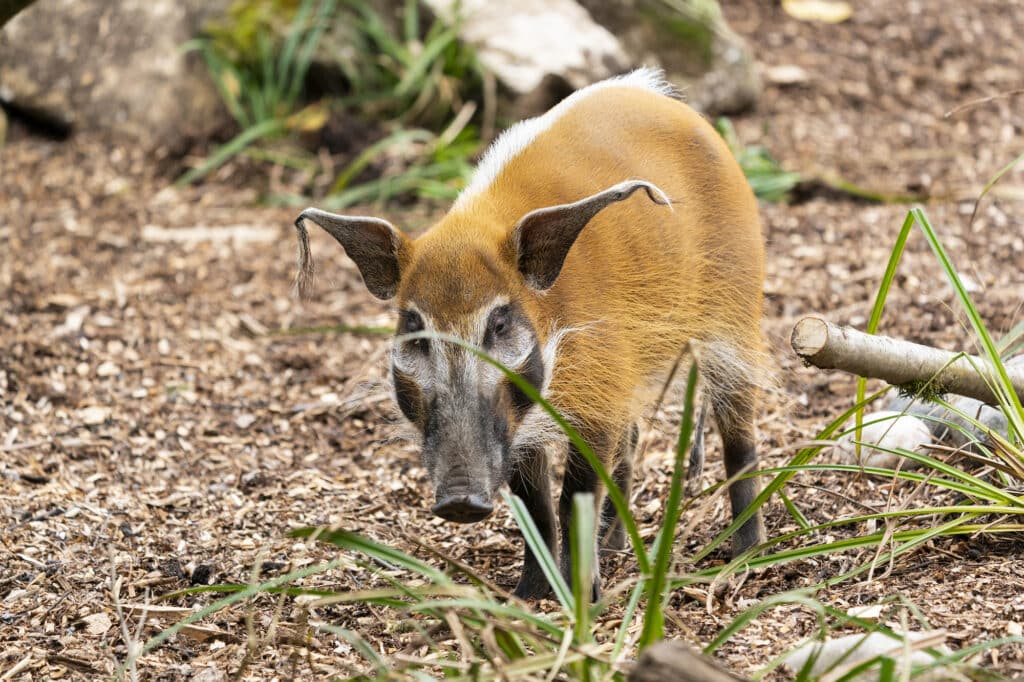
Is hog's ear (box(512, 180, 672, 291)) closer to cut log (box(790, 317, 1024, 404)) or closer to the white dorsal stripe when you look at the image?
the white dorsal stripe

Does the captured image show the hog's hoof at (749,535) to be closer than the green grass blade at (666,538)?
No

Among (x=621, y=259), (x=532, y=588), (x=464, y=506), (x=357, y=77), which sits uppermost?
(x=621, y=259)

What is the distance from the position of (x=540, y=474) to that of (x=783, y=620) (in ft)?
3.18

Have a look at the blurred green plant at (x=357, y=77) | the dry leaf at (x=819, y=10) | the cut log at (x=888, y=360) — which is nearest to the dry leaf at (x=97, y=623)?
the cut log at (x=888, y=360)

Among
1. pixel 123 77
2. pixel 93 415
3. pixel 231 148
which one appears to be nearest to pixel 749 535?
pixel 93 415

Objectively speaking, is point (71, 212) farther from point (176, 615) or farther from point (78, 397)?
point (176, 615)

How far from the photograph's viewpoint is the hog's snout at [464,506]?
3.35m

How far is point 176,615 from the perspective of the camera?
377 centimetres

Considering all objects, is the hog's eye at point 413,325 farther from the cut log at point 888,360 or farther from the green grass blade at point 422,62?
the green grass blade at point 422,62

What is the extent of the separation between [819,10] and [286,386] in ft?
20.0

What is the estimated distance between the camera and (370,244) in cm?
379

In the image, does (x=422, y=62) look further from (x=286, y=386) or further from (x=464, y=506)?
(x=464, y=506)

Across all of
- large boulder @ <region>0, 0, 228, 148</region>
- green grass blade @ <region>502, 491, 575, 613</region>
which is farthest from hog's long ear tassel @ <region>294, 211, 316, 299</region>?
large boulder @ <region>0, 0, 228, 148</region>

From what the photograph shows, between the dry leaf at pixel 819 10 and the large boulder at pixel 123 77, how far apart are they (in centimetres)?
450
